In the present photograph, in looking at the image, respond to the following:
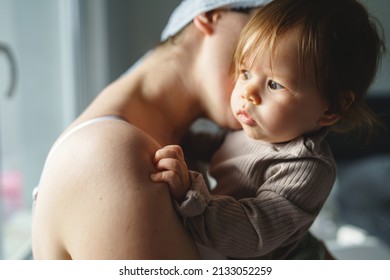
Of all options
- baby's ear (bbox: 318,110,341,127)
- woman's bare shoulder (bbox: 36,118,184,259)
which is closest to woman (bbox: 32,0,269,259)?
woman's bare shoulder (bbox: 36,118,184,259)

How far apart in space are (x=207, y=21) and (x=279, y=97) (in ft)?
0.52

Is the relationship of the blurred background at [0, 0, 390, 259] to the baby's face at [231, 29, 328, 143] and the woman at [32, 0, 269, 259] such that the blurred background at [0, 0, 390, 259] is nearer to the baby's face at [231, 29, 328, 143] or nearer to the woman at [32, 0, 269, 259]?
the woman at [32, 0, 269, 259]

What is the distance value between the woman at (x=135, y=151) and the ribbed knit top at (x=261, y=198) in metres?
0.03

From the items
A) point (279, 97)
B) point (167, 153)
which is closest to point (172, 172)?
point (167, 153)

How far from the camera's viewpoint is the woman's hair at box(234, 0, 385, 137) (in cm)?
47

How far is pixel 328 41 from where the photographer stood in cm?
47

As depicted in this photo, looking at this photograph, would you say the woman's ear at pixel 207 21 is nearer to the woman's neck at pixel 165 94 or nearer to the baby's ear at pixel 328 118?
the woman's neck at pixel 165 94

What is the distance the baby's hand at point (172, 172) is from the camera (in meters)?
0.44

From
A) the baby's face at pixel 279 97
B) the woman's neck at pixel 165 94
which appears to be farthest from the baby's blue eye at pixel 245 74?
the woman's neck at pixel 165 94

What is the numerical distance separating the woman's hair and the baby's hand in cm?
14

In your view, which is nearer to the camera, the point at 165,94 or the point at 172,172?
the point at 172,172

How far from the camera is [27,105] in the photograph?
100 centimetres

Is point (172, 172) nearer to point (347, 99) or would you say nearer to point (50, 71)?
point (347, 99)

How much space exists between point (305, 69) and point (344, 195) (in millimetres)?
1338
